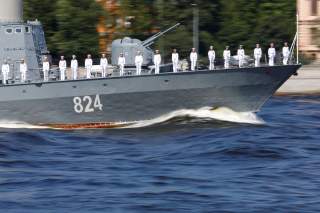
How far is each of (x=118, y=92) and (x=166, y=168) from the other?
889 cm

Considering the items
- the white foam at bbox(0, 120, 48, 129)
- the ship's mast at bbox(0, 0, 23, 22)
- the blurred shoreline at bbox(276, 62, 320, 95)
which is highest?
the ship's mast at bbox(0, 0, 23, 22)

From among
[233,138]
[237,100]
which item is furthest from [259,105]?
[233,138]

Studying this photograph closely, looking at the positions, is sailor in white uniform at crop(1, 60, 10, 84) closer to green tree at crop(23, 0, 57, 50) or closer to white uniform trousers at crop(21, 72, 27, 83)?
white uniform trousers at crop(21, 72, 27, 83)

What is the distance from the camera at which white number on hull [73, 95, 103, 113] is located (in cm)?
3984

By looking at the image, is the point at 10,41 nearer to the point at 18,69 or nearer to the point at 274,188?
the point at 18,69

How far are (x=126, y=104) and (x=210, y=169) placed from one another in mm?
9491

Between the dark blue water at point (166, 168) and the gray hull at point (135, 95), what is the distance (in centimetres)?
79

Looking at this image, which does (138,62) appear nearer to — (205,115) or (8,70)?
(205,115)

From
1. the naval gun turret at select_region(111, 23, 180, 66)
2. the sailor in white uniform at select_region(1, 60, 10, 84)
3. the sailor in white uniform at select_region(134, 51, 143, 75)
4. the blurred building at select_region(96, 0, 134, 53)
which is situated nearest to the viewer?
the sailor in white uniform at select_region(1, 60, 10, 84)

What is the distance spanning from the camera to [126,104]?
3984 centimetres

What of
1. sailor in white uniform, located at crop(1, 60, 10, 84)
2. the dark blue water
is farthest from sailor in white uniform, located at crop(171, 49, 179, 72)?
sailor in white uniform, located at crop(1, 60, 10, 84)

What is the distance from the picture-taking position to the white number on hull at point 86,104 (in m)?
39.8

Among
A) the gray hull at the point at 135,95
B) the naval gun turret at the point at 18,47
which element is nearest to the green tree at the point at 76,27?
the naval gun turret at the point at 18,47

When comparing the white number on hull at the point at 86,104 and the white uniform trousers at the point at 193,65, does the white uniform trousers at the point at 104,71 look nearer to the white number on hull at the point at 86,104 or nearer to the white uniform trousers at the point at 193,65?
the white number on hull at the point at 86,104
